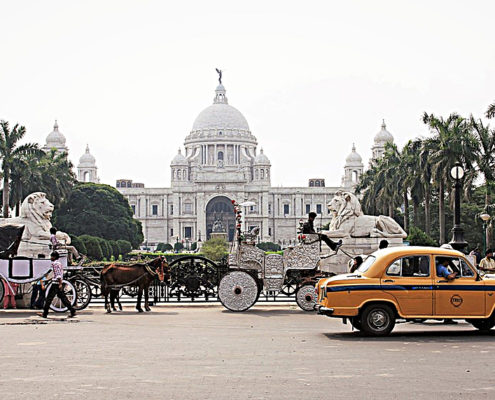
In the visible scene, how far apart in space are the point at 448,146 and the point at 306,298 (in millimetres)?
26920

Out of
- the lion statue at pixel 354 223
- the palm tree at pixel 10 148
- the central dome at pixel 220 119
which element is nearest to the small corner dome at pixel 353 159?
the central dome at pixel 220 119

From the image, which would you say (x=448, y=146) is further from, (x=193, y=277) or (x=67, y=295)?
(x=67, y=295)

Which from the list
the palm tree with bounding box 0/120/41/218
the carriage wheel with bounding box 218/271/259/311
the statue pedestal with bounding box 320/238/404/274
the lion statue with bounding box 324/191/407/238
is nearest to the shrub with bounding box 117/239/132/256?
the palm tree with bounding box 0/120/41/218

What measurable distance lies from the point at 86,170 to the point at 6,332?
130917 millimetres

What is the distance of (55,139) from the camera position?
12344 centimetres

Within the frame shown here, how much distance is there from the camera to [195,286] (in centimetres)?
2292

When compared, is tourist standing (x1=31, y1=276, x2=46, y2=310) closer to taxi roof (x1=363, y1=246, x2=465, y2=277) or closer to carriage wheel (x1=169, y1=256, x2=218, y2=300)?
carriage wheel (x1=169, y1=256, x2=218, y2=300)

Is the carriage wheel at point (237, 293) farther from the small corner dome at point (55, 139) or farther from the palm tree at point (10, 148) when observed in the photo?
the small corner dome at point (55, 139)

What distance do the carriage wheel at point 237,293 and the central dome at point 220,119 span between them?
432ft

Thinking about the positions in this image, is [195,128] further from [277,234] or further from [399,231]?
[399,231]

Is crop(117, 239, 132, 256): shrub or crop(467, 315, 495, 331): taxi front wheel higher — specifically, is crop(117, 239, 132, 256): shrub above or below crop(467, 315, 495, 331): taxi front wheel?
above

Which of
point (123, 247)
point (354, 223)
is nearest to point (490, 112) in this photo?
point (354, 223)

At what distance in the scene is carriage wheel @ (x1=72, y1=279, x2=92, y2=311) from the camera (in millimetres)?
20566

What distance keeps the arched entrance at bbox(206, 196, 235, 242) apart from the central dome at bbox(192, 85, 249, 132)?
51.7 ft
